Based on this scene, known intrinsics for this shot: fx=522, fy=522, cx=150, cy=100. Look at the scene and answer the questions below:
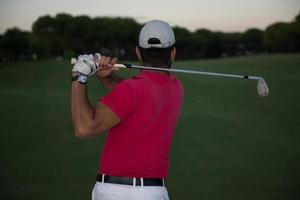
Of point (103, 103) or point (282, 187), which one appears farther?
point (282, 187)

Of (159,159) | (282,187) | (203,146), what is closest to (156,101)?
(159,159)

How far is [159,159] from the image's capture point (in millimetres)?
2074

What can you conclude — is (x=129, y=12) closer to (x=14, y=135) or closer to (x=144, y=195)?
(x=14, y=135)

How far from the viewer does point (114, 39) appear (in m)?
10.3

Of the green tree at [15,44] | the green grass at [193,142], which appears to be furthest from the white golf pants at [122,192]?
the green tree at [15,44]

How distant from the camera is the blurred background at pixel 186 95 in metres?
4.62

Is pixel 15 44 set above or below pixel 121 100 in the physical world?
below

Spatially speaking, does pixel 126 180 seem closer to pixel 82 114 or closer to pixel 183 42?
pixel 82 114

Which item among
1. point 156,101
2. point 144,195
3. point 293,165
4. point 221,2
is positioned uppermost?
point 221,2

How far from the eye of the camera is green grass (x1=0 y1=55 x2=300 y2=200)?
4.38 meters

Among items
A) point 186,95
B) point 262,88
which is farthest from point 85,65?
point 186,95

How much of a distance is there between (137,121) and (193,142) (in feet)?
13.5

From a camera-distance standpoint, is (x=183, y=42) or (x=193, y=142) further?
(x=183, y=42)

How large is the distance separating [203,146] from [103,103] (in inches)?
160
